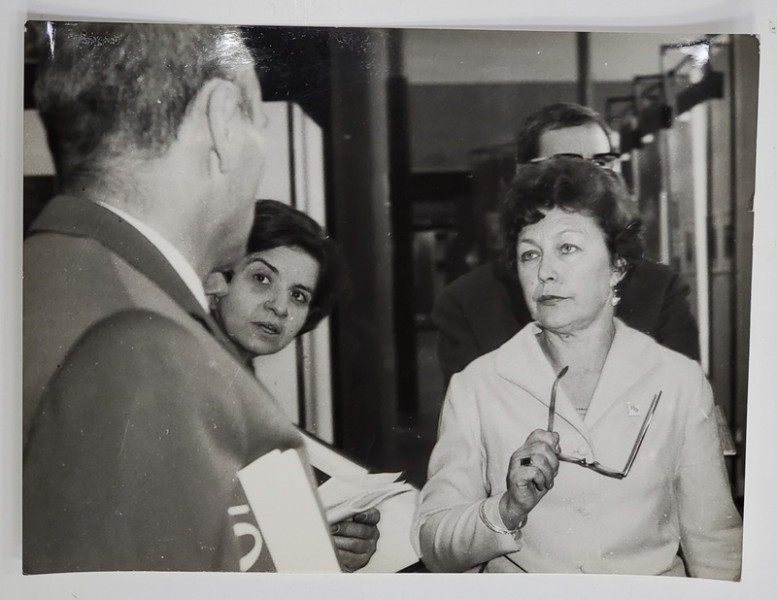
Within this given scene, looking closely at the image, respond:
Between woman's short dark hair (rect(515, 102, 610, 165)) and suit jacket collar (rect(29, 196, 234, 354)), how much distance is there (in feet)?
1.47

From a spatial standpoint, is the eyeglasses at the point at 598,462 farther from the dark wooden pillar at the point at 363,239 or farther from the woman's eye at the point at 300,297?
the woman's eye at the point at 300,297

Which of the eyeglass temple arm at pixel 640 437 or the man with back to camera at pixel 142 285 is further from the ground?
the man with back to camera at pixel 142 285

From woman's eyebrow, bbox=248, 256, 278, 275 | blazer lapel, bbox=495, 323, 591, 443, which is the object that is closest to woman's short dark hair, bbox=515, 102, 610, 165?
blazer lapel, bbox=495, 323, 591, 443

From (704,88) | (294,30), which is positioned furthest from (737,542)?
(294,30)

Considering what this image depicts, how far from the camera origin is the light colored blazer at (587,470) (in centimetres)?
89

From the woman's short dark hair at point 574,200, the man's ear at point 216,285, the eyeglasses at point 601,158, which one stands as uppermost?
the eyeglasses at point 601,158

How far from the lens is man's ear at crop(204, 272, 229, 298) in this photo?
883 millimetres

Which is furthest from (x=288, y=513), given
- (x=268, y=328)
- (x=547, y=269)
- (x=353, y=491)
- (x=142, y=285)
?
(x=547, y=269)

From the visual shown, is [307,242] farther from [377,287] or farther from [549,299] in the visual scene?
[549,299]

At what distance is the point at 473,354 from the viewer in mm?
896

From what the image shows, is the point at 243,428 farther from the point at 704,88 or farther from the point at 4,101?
the point at 704,88

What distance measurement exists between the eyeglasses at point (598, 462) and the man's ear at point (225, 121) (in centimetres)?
49

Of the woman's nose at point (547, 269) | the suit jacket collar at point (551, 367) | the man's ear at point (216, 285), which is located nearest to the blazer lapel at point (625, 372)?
the suit jacket collar at point (551, 367)

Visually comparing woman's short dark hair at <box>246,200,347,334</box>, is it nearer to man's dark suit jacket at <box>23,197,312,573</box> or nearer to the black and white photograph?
the black and white photograph
